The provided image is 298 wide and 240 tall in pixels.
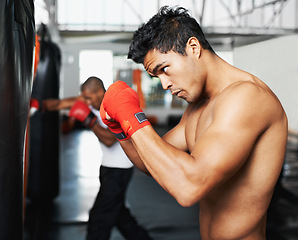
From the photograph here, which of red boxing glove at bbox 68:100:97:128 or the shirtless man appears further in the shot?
red boxing glove at bbox 68:100:97:128

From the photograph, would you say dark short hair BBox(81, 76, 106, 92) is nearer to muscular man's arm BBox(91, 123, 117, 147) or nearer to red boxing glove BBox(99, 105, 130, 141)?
muscular man's arm BBox(91, 123, 117, 147)

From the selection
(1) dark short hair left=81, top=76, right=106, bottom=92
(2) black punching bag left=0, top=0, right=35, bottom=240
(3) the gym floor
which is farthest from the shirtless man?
(3) the gym floor

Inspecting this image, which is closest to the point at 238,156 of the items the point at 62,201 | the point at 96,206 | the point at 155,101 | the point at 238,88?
the point at 238,88

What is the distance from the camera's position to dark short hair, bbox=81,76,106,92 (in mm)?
1408

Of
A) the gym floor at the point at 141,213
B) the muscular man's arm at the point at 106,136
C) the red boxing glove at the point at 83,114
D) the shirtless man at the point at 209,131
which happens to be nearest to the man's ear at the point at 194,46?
the shirtless man at the point at 209,131

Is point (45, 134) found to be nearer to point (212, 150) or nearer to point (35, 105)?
point (35, 105)

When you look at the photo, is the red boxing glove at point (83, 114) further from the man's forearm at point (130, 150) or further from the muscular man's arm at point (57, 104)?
the man's forearm at point (130, 150)

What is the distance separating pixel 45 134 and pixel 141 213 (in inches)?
41.2

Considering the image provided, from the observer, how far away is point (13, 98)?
0.90 metres

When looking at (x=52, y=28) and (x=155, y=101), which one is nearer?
(x=52, y=28)

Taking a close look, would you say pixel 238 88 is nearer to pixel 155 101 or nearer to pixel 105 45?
pixel 105 45

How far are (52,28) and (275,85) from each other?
269 cm

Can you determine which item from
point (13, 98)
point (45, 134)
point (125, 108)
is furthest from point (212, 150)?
point (45, 134)

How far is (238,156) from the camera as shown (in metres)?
0.81
